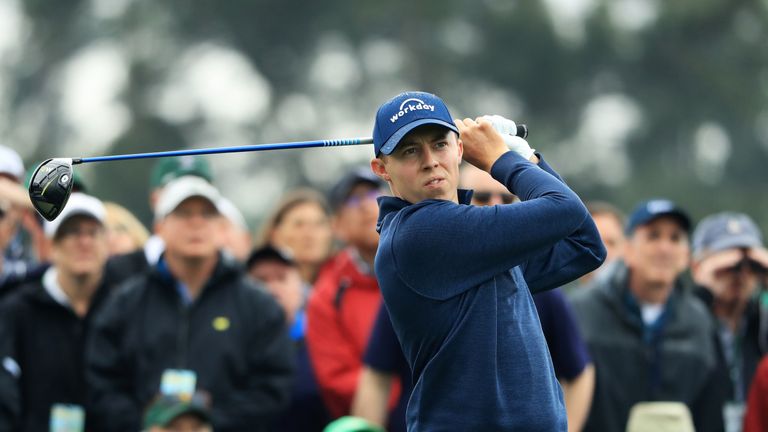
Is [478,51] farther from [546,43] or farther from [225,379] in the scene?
[225,379]

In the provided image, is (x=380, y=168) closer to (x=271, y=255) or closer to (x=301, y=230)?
(x=271, y=255)

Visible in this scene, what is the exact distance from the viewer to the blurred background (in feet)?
84.9

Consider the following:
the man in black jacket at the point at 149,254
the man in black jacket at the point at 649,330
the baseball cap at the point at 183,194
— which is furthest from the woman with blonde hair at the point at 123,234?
the man in black jacket at the point at 649,330

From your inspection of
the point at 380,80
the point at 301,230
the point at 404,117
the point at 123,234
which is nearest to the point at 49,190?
the point at 404,117

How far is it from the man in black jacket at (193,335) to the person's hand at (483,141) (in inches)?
110

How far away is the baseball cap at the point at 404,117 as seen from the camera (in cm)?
523

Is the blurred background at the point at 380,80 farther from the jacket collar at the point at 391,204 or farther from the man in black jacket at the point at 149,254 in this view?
the jacket collar at the point at 391,204

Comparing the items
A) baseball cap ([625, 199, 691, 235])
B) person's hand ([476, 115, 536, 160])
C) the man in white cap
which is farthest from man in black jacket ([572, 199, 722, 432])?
person's hand ([476, 115, 536, 160])

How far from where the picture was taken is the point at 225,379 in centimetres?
791

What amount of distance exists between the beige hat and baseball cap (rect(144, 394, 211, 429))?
2.19 m

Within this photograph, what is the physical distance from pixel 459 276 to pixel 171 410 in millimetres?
2817

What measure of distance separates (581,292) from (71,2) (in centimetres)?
2307

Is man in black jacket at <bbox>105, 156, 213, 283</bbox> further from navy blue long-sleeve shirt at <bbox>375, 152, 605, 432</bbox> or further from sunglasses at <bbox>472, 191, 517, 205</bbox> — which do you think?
navy blue long-sleeve shirt at <bbox>375, 152, 605, 432</bbox>

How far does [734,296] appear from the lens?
9.17 meters
